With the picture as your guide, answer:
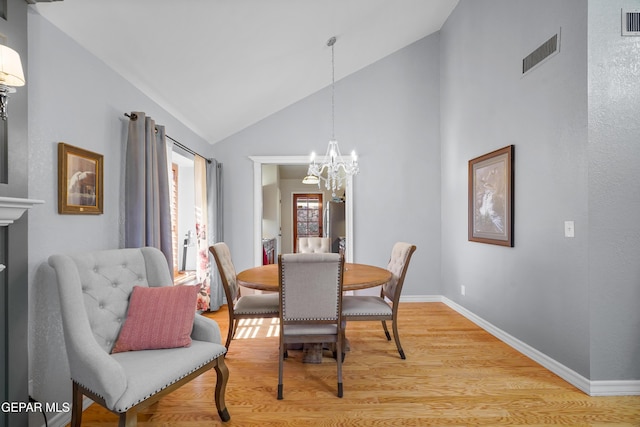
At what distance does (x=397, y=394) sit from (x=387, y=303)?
810 mm

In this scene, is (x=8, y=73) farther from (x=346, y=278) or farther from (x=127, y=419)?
(x=346, y=278)

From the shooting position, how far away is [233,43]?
8.54 feet

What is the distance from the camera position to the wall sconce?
1234mm

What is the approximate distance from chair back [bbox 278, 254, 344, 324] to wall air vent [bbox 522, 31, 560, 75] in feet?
7.49

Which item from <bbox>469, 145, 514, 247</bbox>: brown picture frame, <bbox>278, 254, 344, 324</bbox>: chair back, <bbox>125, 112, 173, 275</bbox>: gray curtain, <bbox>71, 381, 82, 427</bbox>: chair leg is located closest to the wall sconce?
<bbox>125, 112, 173, 275</bbox>: gray curtain

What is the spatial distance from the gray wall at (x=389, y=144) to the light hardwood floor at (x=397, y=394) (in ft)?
5.80

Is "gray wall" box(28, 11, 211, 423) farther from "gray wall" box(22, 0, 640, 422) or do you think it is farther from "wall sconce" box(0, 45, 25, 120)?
"wall sconce" box(0, 45, 25, 120)

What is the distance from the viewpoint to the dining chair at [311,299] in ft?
6.92

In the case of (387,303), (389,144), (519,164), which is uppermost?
(389,144)

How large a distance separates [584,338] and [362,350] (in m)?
1.64

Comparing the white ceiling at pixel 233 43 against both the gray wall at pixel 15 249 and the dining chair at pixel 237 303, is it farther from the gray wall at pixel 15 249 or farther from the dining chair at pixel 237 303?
the dining chair at pixel 237 303

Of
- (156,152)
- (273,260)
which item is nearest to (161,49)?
(156,152)

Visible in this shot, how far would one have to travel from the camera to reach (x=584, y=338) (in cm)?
218

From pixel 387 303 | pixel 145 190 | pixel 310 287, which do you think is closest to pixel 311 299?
pixel 310 287
